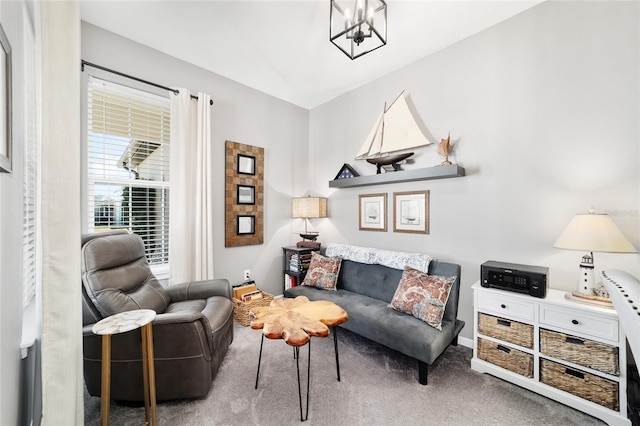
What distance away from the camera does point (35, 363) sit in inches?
54.7

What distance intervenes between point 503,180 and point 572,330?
47.1 inches

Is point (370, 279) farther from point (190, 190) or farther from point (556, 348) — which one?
point (190, 190)

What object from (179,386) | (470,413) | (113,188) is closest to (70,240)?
(179,386)

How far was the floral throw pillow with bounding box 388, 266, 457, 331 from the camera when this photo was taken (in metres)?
2.08

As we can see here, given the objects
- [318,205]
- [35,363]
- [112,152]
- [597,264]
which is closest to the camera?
[35,363]

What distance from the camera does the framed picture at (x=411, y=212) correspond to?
276 centimetres

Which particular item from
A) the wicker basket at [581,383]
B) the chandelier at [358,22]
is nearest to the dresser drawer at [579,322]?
the wicker basket at [581,383]

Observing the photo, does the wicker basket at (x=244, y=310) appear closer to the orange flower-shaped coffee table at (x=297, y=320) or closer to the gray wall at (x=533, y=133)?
the orange flower-shaped coffee table at (x=297, y=320)

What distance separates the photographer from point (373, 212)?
10.6 feet

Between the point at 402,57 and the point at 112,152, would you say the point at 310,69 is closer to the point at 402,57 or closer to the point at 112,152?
the point at 402,57

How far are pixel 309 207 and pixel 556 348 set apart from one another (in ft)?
8.70

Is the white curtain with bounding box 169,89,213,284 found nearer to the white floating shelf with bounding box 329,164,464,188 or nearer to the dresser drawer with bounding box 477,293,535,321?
the white floating shelf with bounding box 329,164,464,188

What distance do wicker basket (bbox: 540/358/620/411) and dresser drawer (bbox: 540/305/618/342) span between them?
257 millimetres

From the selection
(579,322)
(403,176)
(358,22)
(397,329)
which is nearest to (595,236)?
(579,322)
